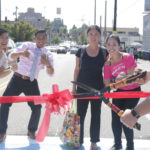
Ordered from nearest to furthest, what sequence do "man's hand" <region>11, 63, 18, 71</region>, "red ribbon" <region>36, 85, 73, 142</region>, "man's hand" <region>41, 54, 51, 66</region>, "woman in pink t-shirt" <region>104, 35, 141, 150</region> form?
1. "red ribbon" <region>36, 85, 73, 142</region>
2. "woman in pink t-shirt" <region>104, 35, 141, 150</region>
3. "man's hand" <region>11, 63, 18, 71</region>
4. "man's hand" <region>41, 54, 51, 66</region>

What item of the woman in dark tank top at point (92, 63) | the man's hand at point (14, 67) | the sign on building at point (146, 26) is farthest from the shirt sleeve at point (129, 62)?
the sign on building at point (146, 26)

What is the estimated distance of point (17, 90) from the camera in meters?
4.79

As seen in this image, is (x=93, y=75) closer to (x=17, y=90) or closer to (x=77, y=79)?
(x=77, y=79)

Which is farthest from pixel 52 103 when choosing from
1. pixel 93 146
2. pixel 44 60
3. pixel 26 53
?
pixel 93 146

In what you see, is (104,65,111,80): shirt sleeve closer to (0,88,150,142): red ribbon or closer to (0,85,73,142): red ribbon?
(0,88,150,142): red ribbon

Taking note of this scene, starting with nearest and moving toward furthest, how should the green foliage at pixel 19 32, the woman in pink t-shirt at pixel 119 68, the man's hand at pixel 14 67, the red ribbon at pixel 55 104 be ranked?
the red ribbon at pixel 55 104
the woman in pink t-shirt at pixel 119 68
the man's hand at pixel 14 67
the green foliage at pixel 19 32

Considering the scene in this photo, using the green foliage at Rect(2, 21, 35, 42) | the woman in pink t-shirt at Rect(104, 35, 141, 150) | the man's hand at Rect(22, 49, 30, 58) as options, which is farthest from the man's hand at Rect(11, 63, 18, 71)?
the green foliage at Rect(2, 21, 35, 42)

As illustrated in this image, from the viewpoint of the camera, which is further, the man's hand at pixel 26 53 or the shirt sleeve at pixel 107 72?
the man's hand at pixel 26 53

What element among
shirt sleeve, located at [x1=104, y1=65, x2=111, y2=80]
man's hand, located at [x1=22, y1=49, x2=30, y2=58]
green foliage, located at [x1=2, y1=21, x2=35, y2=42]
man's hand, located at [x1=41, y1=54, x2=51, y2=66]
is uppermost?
green foliage, located at [x1=2, y1=21, x2=35, y2=42]

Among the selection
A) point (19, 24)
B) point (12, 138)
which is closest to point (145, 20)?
point (19, 24)

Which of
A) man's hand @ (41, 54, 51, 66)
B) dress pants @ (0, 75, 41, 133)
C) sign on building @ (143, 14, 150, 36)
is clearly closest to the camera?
man's hand @ (41, 54, 51, 66)

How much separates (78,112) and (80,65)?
2.38 feet

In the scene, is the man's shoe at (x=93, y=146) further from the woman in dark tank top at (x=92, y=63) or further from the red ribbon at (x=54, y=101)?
the red ribbon at (x=54, y=101)

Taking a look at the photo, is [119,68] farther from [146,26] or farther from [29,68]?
[146,26]
